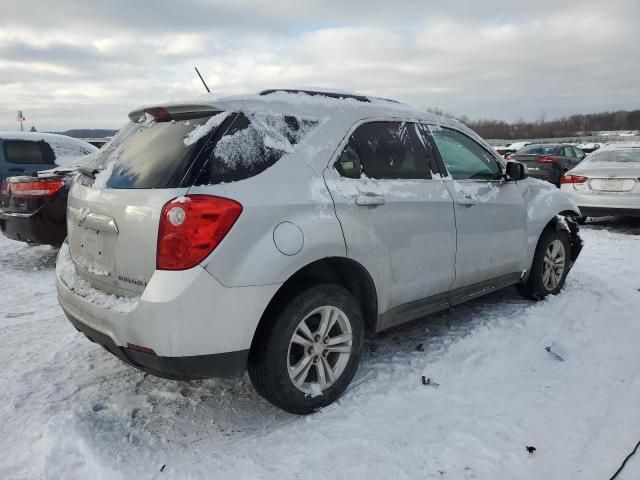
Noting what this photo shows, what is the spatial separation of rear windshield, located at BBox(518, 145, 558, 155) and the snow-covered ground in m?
13.5

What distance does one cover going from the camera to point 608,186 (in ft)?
28.3

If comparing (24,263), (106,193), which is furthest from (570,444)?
(24,263)

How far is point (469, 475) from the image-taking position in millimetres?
2438

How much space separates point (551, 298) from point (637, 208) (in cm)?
454

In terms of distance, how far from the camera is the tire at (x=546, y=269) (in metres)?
4.79

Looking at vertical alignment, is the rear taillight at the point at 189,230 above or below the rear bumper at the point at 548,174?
above

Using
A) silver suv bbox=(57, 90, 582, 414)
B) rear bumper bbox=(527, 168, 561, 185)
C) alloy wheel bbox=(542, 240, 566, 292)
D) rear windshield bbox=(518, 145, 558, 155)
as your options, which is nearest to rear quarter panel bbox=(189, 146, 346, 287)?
silver suv bbox=(57, 90, 582, 414)

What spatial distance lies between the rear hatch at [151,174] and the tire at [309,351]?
71cm

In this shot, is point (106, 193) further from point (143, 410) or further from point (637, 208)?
point (637, 208)

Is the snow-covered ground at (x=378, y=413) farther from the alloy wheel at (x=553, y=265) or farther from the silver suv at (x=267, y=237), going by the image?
the alloy wheel at (x=553, y=265)

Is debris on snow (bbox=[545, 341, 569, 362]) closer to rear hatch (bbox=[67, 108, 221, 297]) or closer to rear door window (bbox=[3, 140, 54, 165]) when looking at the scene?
rear hatch (bbox=[67, 108, 221, 297])

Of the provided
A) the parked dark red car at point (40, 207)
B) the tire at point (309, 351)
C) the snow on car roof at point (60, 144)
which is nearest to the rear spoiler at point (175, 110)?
the tire at point (309, 351)

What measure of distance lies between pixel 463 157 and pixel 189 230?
2469mm

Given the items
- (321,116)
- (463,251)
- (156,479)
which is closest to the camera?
(156,479)
